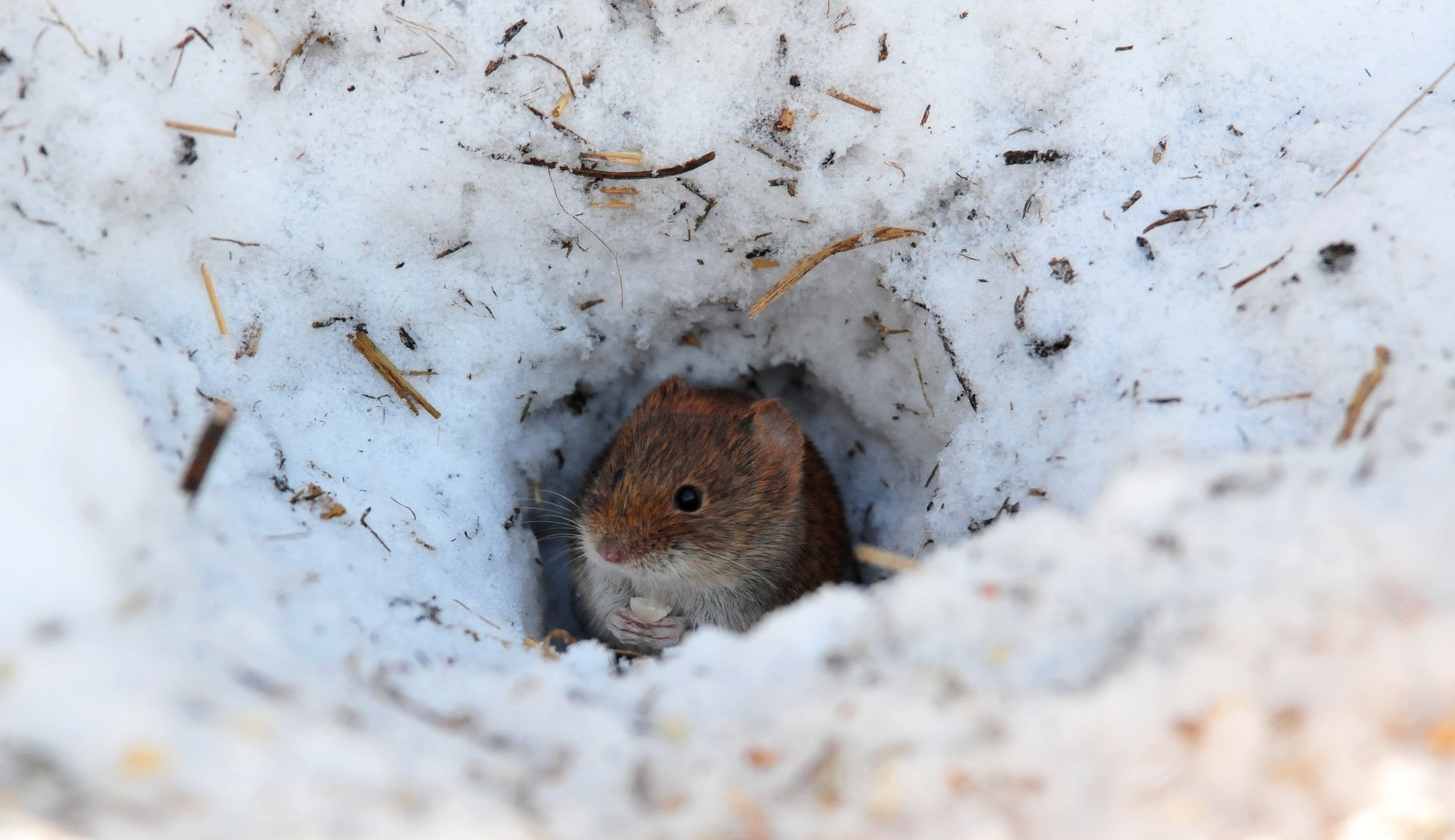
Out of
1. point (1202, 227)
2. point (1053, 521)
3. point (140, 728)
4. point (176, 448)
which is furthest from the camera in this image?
point (1202, 227)

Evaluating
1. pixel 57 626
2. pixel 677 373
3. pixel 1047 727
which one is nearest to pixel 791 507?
pixel 677 373

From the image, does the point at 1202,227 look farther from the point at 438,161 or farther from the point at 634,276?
the point at 438,161

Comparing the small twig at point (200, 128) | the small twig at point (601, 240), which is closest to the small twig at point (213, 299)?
the small twig at point (200, 128)

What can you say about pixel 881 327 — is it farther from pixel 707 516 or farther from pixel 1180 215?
pixel 1180 215

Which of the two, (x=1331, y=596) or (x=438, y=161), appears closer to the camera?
(x=1331, y=596)

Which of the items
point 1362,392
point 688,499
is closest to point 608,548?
point 688,499

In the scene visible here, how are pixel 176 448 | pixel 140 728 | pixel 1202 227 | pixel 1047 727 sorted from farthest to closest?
pixel 1202 227 < pixel 176 448 < pixel 1047 727 < pixel 140 728

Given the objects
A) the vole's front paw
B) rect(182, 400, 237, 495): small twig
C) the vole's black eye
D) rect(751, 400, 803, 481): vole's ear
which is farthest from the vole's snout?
rect(182, 400, 237, 495): small twig

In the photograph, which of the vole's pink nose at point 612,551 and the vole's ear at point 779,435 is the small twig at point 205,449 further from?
the vole's ear at point 779,435
